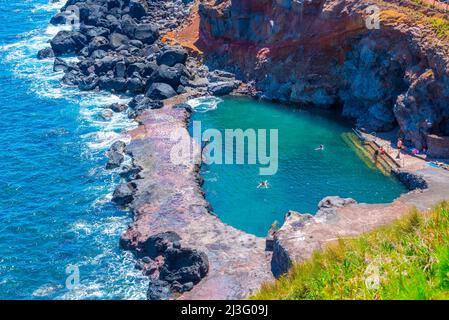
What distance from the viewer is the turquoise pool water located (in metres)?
54.2

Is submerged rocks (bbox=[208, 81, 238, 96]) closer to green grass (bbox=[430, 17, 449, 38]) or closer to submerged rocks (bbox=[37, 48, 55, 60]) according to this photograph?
green grass (bbox=[430, 17, 449, 38])

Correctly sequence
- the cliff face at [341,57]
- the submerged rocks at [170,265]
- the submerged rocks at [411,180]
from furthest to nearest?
the cliff face at [341,57], the submerged rocks at [411,180], the submerged rocks at [170,265]

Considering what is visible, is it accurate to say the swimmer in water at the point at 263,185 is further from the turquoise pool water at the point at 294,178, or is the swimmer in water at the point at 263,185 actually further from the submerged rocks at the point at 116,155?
the submerged rocks at the point at 116,155

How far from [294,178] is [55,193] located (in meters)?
25.2

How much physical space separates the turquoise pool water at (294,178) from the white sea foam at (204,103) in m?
3.64

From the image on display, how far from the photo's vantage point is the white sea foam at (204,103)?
76062mm

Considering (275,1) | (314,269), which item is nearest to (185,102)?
(275,1)

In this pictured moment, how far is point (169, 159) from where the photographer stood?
62.2 metres

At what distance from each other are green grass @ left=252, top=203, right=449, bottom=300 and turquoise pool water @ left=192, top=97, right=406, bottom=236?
27.7 metres

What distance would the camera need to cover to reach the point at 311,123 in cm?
7050

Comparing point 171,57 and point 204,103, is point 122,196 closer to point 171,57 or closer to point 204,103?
point 204,103

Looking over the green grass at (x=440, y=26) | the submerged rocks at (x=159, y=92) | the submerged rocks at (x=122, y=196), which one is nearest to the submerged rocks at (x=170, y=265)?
the submerged rocks at (x=122, y=196)
